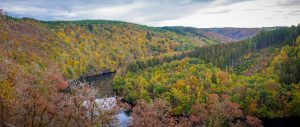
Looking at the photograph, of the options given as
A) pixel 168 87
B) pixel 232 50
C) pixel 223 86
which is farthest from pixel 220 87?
pixel 232 50

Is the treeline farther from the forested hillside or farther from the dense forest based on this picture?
the forested hillside

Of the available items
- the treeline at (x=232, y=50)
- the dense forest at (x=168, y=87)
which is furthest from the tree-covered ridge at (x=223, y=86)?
the treeline at (x=232, y=50)

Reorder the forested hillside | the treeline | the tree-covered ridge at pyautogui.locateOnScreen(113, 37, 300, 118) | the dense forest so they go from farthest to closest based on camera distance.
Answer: the treeline, the tree-covered ridge at pyautogui.locateOnScreen(113, 37, 300, 118), the forested hillside, the dense forest

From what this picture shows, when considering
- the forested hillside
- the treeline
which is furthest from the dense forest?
the treeline

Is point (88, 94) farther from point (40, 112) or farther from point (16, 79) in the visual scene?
point (16, 79)

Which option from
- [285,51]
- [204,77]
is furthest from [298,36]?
[204,77]

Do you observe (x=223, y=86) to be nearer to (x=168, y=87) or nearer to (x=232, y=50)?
(x=168, y=87)
